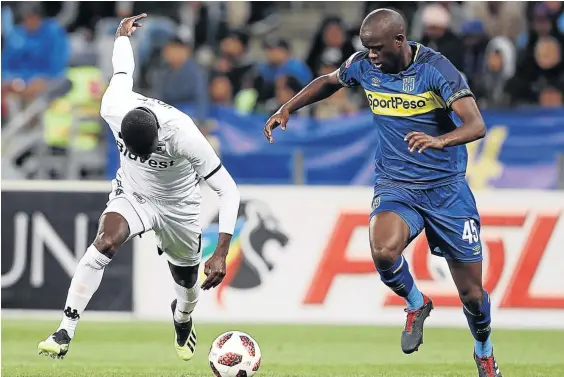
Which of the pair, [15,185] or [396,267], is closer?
[396,267]

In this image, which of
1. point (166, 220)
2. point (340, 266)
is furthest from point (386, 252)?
point (340, 266)

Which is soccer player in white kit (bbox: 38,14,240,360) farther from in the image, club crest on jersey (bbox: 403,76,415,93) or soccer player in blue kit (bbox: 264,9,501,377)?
club crest on jersey (bbox: 403,76,415,93)

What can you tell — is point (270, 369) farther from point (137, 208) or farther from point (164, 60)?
point (164, 60)

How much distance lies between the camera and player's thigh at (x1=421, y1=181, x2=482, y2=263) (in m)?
8.70

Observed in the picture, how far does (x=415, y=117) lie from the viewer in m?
8.66

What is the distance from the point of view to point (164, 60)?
17.2m

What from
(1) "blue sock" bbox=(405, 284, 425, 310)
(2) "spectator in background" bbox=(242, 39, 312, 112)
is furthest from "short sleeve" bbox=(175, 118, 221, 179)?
(2) "spectator in background" bbox=(242, 39, 312, 112)

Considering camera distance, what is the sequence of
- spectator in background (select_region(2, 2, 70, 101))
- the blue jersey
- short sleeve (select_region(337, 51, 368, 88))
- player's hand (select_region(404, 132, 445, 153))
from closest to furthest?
player's hand (select_region(404, 132, 445, 153)) < the blue jersey < short sleeve (select_region(337, 51, 368, 88)) < spectator in background (select_region(2, 2, 70, 101))

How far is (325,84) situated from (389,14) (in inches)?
39.2

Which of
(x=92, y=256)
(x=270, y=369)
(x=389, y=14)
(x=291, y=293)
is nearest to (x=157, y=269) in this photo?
(x=291, y=293)

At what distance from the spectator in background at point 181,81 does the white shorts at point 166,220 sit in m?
5.69

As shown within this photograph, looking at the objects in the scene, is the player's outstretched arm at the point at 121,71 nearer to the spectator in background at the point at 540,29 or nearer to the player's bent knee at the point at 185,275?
the player's bent knee at the point at 185,275

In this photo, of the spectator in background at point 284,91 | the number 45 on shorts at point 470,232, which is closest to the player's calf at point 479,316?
the number 45 on shorts at point 470,232

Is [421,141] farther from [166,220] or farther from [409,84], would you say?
[166,220]
